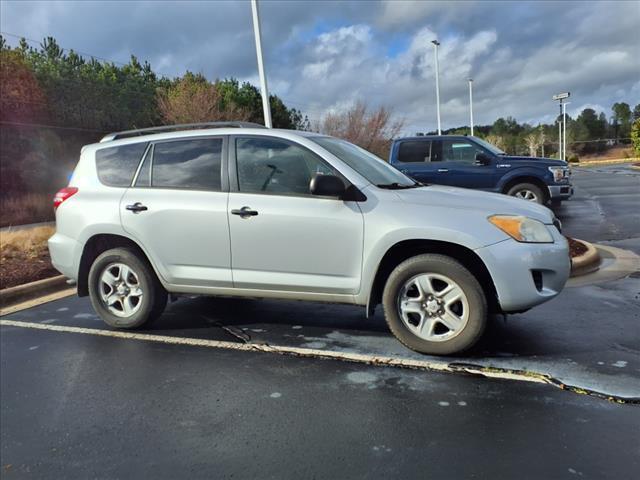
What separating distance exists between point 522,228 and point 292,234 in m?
1.78

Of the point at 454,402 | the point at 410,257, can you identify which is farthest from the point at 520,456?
the point at 410,257

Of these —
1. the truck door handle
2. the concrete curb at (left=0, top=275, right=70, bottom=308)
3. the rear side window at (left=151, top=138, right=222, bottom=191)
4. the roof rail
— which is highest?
the roof rail

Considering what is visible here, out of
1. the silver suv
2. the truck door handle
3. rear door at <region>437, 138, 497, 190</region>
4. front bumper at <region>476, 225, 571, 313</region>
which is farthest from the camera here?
rear door at <region>437, 138, 497, 190</region>

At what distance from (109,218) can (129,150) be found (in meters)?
0.71

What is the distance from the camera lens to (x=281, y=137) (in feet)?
15.1

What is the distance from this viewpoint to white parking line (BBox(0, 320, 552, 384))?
12.3ft

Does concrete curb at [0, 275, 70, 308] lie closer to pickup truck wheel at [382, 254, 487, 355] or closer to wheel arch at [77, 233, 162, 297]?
wheel arch at [77, 233, 162, 297]

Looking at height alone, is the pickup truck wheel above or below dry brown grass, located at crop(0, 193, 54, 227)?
below

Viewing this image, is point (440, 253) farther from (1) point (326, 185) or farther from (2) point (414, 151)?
(2) point (414, 151)

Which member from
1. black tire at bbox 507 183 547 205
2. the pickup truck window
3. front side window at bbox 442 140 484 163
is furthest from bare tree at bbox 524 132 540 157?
the pickup truck window

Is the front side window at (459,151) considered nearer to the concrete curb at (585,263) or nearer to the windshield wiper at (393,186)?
the concrete curb at (585,263)

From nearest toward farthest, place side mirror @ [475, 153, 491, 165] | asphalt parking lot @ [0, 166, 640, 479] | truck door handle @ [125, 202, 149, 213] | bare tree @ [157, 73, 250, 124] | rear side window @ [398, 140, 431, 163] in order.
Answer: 1. asphalt parking lot @ [0, 166, 640, 479]
2. truck door handle @ [125, 202, 149, 213]
3. side mirror @ [475, 153, 491, 165]
4. rear side window @ [398, 140, 431, 163]
5. bare tree @ [157, 73, 250, 124]

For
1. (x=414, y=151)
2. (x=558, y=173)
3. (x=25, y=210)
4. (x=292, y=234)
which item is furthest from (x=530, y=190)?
(x=25, y=210)

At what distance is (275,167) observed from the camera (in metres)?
4.58
